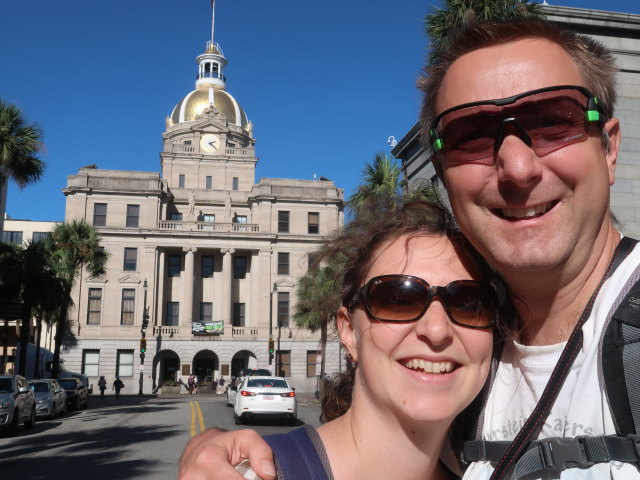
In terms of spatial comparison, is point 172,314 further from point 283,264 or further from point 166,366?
point 283,264

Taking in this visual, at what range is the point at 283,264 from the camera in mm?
56625

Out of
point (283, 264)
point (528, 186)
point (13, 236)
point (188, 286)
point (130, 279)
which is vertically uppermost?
point (13, 236)

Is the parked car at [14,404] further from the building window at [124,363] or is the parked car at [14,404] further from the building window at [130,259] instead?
the building window at [130,259]

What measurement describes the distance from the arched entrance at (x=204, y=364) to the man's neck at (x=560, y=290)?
54495 millimetres

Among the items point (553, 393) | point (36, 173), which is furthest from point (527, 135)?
point (36, 173)

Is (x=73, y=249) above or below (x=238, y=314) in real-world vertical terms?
above

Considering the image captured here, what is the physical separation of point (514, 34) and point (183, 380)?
53.6 meters

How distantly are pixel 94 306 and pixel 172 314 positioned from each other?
654 cm

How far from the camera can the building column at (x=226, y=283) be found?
181 ft

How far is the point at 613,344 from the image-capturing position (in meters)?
1.48

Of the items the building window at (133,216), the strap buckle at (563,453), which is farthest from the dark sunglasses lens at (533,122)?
the building window at (133,216)

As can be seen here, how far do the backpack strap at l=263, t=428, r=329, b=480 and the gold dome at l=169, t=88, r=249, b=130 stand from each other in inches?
3006

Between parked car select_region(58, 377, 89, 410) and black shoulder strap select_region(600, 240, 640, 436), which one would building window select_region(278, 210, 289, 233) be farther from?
black shoulder strap select_region(600, 240, 640, 436)

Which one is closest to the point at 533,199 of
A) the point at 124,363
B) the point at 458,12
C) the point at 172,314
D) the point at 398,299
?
the point at 398,299
